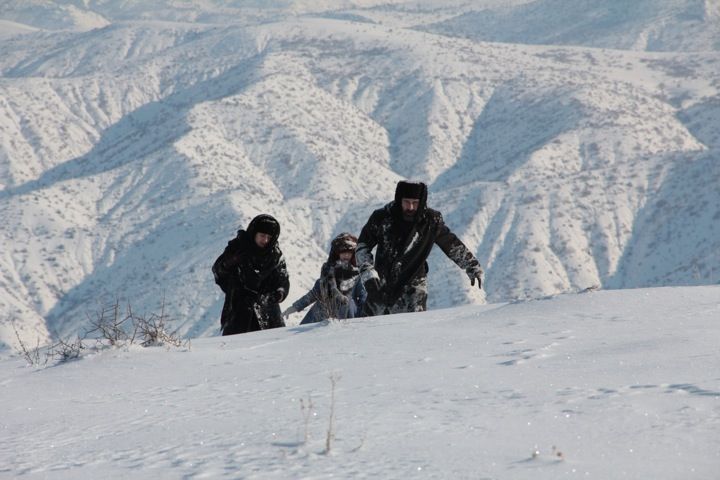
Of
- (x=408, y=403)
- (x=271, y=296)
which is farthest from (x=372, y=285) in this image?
(x=408, y=403)

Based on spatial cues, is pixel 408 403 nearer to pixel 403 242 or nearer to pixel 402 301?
pixel 403 242

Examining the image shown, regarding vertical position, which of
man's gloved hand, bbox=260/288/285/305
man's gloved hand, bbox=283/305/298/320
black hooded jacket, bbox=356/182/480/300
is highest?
black hooded jacket, bbox=356/182/480/300

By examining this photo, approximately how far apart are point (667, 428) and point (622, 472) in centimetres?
43

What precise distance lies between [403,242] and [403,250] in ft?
0.23

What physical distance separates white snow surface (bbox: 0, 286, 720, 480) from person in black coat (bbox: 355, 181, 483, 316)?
179cm

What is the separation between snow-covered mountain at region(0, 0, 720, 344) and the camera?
8612 cm

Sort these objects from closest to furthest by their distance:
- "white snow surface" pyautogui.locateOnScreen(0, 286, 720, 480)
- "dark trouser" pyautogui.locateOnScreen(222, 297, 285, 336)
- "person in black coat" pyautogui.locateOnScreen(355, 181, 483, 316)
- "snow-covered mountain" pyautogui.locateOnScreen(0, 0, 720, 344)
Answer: "white snow surface" pyautogui.locateOnScreen(0, 286, 720, 480) → "person in black coat" pyautogui.locateOnScreen(355, 181, 483, 316) → "dark trouser" pyautogui.locateOnScreen(222, 297, 285, 336) → "snow-covered mountain" pyautogui.locateOnScreen(0, 0, 720, 344)

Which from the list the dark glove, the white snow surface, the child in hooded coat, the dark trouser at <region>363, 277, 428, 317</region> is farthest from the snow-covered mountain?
the white snow surface

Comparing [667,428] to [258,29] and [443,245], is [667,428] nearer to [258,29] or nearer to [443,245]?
[443,245]

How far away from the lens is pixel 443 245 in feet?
25.1

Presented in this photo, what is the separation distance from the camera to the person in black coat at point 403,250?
7406 millimetres

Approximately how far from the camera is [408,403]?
351 cm

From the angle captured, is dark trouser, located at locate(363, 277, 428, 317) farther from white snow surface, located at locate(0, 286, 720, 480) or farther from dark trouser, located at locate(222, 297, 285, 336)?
white snow surface, located at locate(0, 286, 720, 480)

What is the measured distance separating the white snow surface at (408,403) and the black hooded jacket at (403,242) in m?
1.85
